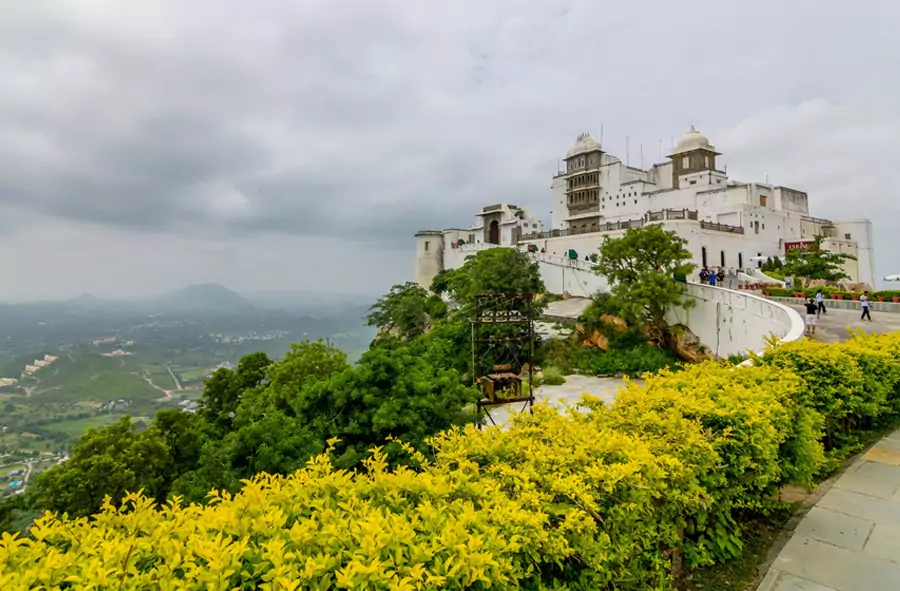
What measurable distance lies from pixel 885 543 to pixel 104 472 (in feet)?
40.6

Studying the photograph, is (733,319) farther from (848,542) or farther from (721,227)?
(721,227)

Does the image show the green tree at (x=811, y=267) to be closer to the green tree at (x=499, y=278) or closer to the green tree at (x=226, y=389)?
the green tree at (x=499, y=278)

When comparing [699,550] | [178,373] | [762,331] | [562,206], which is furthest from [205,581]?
[178,373]

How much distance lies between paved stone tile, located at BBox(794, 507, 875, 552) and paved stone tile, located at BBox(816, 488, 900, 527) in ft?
0.37

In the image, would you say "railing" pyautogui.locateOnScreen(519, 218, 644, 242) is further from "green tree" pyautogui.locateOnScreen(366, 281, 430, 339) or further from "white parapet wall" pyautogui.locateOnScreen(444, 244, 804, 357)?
"green tree" pyautogui.locateOnScreen(366, 281, 430, 339)

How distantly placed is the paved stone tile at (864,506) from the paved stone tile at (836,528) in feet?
0.37

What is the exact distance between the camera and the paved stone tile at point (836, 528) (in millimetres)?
3818

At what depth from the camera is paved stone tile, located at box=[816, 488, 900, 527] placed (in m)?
4.17

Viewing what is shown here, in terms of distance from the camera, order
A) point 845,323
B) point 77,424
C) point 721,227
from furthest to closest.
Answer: point 721,227 → point 77,424 → point 845,323

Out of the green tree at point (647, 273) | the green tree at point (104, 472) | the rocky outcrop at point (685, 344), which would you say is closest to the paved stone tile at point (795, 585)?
the green tree at point (104, 472)

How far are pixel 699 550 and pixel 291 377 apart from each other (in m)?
10.1

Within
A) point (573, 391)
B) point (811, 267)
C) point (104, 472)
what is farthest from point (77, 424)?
point (811, 267)

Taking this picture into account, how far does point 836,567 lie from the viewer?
3486mm

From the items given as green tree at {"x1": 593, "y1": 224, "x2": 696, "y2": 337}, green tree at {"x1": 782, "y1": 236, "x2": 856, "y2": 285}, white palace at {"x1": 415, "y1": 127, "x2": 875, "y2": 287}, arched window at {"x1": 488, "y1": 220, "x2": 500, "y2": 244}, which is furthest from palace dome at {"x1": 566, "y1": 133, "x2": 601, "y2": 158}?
green tree at {"x1": 593, "y1": 224, "x2": 696, "y2": 337}
